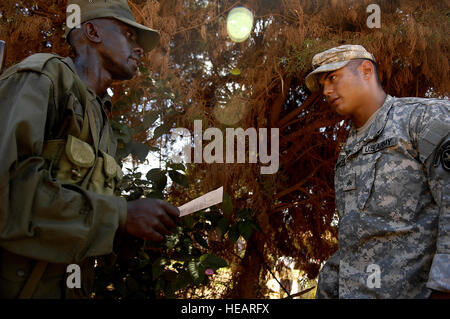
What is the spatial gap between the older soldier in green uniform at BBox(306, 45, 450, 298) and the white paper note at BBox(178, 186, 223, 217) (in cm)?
81

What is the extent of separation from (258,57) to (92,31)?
5.81 ft

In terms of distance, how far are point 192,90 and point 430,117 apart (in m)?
1.81

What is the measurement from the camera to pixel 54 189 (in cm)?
107

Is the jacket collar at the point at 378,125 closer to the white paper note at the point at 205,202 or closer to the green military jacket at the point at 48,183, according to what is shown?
the white paper note at the point at 205,202

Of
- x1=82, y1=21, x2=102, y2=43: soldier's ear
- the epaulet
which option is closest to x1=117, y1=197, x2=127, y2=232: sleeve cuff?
the epaulet

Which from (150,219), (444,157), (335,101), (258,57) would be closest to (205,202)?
(150,219)

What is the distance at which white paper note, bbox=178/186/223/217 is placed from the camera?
1.20 meters

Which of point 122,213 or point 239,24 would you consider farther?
point 239,24

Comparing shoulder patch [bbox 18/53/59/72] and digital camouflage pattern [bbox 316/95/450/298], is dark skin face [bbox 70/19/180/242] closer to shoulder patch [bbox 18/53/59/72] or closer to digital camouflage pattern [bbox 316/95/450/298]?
shoulder patch [bbox 18/53/59/72]

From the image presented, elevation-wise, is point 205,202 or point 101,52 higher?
point 101,52

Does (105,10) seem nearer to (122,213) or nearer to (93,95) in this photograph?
(93,95)

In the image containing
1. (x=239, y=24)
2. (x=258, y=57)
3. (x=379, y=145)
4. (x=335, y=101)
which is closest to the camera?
(x=379, y=145)

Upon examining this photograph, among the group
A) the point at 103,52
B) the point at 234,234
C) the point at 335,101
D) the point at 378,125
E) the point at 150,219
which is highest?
the point at 103,52
